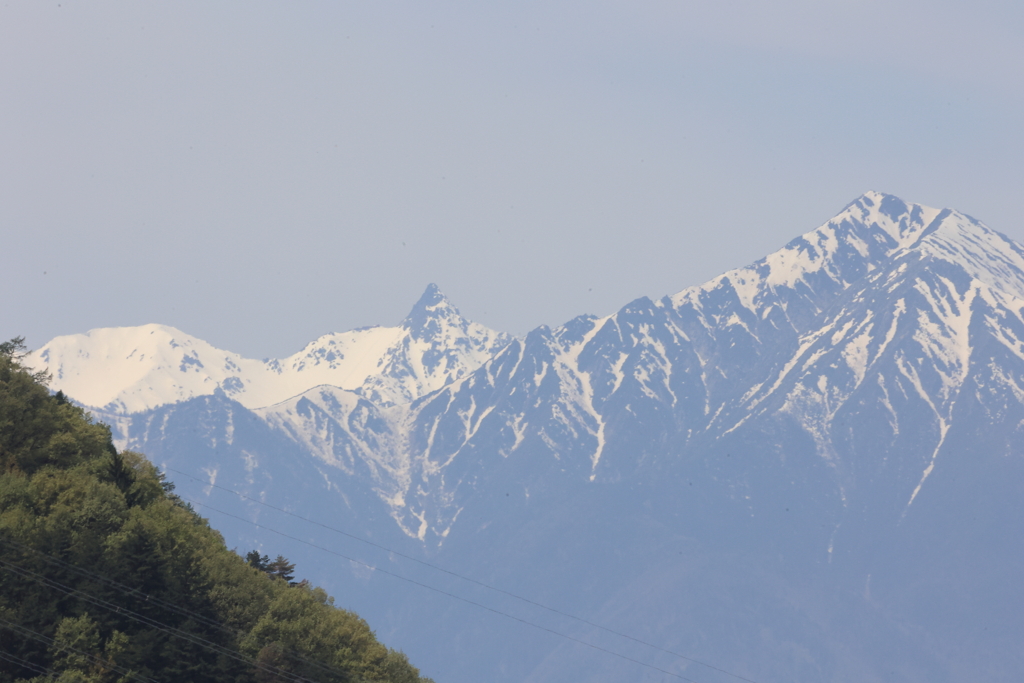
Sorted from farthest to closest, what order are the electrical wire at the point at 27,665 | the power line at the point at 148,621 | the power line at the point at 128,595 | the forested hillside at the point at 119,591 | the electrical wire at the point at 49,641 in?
1. the power line at the point at 128,595
2. the power line at the point at 148,621
3. the forested hillside at the point at 119,591
4. the electrical wire at the point at 49,641
5. the electrical wire at the point at 27,665

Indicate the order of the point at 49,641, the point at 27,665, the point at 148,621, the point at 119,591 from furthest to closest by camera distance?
the point at 148,621 → the point at 119,591 → the point at 49,641 → the point at 27,665

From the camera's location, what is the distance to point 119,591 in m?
87.1

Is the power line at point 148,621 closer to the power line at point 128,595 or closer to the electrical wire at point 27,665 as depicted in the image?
the power line at point 128,595

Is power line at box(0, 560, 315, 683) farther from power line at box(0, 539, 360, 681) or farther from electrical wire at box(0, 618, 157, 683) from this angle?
electrical wire at box(0, 618, 157, 683)

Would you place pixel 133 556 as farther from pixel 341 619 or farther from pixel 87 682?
pixel 341 619

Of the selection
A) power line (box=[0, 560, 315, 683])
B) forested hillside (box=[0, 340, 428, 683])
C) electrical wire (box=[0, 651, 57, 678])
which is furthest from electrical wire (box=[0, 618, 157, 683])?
power line (box=[0, 560, 315, 683])

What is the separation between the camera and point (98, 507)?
89.9 metres

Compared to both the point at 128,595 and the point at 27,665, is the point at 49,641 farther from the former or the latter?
the point at 128,595

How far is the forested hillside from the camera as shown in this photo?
82875 mm

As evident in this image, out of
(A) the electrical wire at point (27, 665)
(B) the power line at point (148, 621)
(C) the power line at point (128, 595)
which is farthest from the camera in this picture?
(C) the power line at point (128, 595)

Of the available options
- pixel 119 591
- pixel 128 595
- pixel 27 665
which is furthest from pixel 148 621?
pixel 27 665

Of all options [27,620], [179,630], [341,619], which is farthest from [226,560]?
[27,620]

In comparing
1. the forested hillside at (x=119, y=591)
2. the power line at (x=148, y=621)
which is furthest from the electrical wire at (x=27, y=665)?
the power line at (x=148, y=621)

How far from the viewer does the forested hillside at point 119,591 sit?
82875 millimetres
